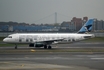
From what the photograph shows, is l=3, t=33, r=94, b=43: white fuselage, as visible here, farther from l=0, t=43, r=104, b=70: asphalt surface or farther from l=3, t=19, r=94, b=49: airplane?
l=0, t=43, r=104, b=70: asphalt surface

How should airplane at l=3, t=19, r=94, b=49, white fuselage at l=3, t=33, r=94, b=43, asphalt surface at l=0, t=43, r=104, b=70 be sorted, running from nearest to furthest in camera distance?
asphalt surface at l=0, t=43, r=104, b=70 → airplane at l=3, t=19, r=94, b=49 → white fuselage at l=3, t=33, r=94, b=43

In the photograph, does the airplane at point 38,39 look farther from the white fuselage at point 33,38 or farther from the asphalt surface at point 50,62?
the asphalt surface at point 50,62

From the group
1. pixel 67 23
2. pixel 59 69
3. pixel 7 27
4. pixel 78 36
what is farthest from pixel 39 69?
pixel 67 23

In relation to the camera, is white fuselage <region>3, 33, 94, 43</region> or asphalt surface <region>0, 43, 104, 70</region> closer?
asphalt surface <region>0, 43, 104, 70</region>

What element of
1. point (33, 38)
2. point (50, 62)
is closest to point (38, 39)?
point (33, 38)

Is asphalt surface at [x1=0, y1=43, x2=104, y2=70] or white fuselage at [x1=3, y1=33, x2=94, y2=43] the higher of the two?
white fuselage at [x1=3, y1=33, x2=94, y2=43]

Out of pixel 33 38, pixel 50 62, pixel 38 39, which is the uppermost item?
pixel 33 38

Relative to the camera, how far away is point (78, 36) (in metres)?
47.0

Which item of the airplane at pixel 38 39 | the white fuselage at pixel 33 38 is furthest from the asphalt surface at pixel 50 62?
the white fuselage at pixel 33 38

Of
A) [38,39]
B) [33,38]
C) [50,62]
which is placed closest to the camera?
[50,62]

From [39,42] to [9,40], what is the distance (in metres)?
6.31

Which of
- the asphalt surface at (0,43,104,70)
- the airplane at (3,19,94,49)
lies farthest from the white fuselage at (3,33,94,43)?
the asphalt surface at (0,43,104,70)

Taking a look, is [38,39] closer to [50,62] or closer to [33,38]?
[33,38]

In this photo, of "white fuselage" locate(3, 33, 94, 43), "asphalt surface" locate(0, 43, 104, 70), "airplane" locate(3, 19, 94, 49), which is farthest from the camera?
"white fuselage" locate(3, 33, 94, 43)
